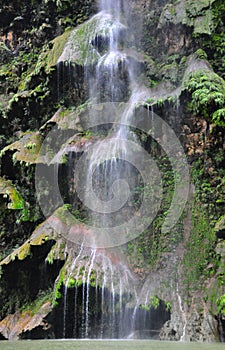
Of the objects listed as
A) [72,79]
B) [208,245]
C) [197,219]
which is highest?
[72,79]

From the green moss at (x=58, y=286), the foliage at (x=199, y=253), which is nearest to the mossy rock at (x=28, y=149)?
the green moss at (x=58, y=286)

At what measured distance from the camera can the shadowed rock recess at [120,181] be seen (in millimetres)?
10570

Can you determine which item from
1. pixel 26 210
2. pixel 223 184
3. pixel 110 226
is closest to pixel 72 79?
pixel 26 210

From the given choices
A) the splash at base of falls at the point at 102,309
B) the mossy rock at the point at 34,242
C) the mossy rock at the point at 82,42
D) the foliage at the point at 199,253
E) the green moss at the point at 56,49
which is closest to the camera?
the splash at base of falls at the point at 102,309

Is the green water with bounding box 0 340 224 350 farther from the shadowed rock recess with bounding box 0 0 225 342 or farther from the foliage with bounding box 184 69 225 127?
the foliage with bounding box 184 69 225 127

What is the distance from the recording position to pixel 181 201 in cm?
1212

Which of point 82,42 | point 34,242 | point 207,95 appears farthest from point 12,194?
point 207,95

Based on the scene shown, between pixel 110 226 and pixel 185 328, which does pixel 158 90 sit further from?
pixel 185 328

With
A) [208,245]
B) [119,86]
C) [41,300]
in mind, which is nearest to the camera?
[208,245]

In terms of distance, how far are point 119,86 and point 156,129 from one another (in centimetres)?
284

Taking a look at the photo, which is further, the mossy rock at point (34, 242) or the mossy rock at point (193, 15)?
the mossy rock at point (193, 15)

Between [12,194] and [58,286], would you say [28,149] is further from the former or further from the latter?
[58,286]

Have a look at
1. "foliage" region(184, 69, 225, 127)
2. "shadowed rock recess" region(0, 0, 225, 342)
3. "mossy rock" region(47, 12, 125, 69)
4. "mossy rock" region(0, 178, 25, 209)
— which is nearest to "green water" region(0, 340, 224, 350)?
"shadowed rock recess" region(0, 0, 225, 342)

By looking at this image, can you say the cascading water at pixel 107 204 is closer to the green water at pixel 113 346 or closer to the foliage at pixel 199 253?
the foliage at pixel 199 253
